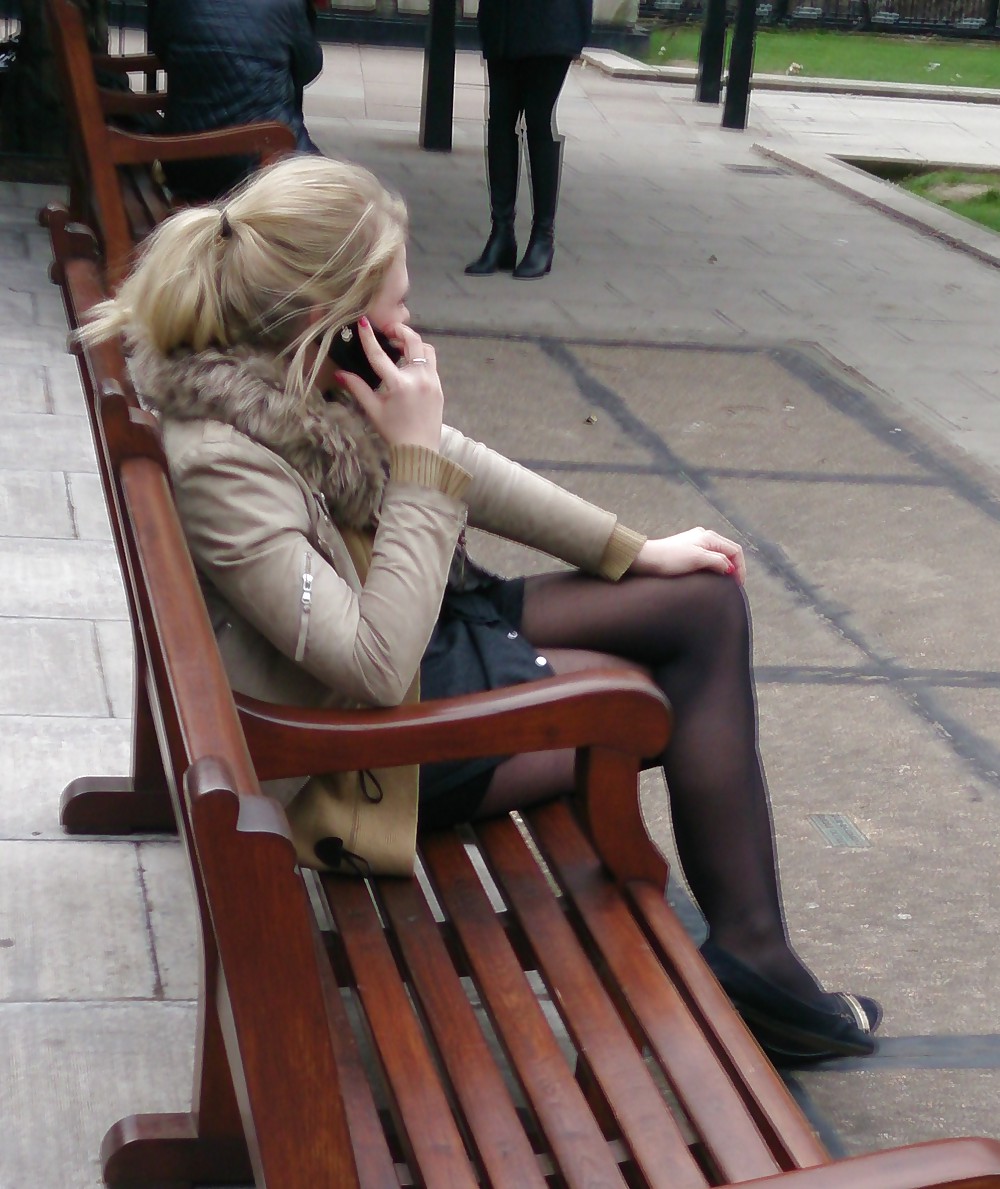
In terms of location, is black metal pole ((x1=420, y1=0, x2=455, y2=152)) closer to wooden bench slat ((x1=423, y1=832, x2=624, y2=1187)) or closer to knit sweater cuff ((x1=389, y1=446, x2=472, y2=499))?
knit sweater cuff ((x1=389, y1=446, x2=472, y2=499))

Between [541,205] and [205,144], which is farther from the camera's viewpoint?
[541,205]

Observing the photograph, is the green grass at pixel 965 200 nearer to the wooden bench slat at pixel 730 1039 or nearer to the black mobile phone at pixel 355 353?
the black mobile phone at pixel 355 353

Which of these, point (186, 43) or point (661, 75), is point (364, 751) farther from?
point (661, 75)

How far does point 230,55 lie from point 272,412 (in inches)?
142

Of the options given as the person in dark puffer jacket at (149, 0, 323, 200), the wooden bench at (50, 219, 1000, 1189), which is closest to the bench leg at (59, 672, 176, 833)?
the wooden bench at (50, 219, 1000, 1189)

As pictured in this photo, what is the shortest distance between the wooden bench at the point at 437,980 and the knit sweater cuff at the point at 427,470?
0.30m

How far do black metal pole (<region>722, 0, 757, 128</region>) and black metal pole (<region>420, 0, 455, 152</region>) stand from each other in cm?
270

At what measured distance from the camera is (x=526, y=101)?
289 inches

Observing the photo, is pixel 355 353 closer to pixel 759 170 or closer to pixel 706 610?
pixel 706 610

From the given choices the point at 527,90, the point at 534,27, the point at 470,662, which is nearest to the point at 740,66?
the point at 527,90

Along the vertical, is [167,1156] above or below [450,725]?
below

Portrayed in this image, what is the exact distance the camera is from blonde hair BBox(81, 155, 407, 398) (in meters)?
2.11

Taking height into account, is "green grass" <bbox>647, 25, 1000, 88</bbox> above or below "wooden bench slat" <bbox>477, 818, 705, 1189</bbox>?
below

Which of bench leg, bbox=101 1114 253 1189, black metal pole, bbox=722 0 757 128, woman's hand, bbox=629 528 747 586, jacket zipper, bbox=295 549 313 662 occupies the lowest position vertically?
black metal pole, bbox=722 0 757 128
